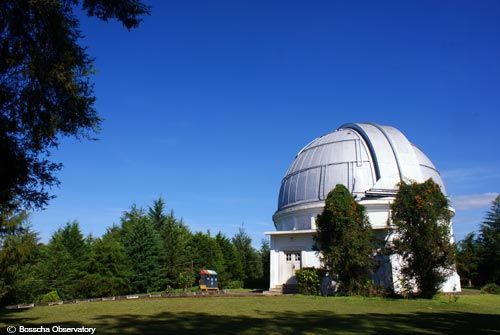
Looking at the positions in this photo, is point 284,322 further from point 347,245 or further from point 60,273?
point 60,273

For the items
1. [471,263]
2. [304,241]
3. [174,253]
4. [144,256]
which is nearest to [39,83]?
[304,241]

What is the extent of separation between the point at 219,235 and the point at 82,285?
2033 centimetres

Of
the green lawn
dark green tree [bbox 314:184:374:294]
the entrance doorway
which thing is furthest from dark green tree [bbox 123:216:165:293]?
the green lawn

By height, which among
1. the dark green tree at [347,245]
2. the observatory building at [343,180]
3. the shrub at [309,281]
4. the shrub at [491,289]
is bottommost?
the shrub at [491,289]

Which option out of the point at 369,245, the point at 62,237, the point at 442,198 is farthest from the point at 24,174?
the point at 62,237

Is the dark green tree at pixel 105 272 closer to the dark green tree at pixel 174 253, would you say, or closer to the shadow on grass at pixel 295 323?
the dark green tree at pixel 174 253

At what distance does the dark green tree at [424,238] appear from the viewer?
18578mm

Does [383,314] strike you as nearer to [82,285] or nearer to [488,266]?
[82,285]

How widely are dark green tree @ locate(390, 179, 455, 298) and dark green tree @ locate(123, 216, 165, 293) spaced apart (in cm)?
1948

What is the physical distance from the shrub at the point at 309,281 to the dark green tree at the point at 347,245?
7.24 feet

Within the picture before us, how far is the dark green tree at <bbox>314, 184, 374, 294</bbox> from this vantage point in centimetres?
1986

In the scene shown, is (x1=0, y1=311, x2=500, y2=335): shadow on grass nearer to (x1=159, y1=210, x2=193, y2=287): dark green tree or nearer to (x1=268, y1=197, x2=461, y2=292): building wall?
(x1=268, y1=197, x2=461, y2=292): building wall

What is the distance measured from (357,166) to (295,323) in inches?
791

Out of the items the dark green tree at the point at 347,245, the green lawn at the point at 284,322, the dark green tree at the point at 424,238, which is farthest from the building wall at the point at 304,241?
the green lawn at the point at 284,322
